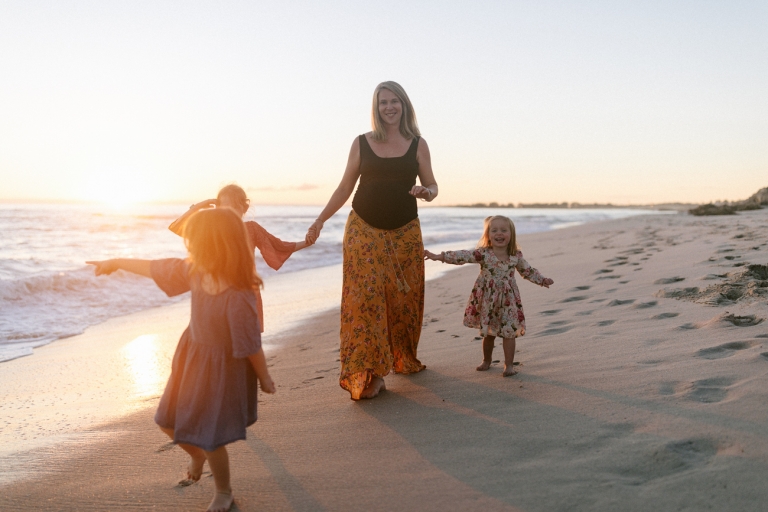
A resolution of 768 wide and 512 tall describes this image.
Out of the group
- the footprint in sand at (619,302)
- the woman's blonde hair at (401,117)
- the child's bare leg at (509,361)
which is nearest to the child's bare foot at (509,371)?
the child's bare leg at (509,361)

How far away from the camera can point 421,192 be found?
3.92 meters

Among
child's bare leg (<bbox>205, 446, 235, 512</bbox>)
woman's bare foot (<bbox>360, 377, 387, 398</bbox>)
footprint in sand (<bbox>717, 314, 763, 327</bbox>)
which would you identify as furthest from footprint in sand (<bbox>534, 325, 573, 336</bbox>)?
child's bare leg (<bbox>205, 446, 235, 512</bbox>)

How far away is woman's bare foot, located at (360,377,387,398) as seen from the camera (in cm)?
378

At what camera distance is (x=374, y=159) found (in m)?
4.05

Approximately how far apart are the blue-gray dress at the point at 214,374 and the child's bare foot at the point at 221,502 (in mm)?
249

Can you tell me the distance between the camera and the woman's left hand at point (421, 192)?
12.8ft

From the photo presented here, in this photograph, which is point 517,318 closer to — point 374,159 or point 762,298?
point 374,159

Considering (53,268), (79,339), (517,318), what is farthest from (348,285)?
(53,268)

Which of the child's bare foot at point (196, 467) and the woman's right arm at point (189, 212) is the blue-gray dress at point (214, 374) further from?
the woman's right arm at point (189, 212)

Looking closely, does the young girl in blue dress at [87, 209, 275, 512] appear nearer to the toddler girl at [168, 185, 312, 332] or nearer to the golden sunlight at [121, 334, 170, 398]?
the toddler girl at [168, 185, 312, 332]

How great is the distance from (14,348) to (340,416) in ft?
14.9

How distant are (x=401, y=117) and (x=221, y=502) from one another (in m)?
2.71

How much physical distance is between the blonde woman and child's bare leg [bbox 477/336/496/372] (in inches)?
→ 17.6

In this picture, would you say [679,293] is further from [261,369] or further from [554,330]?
[261,369]
